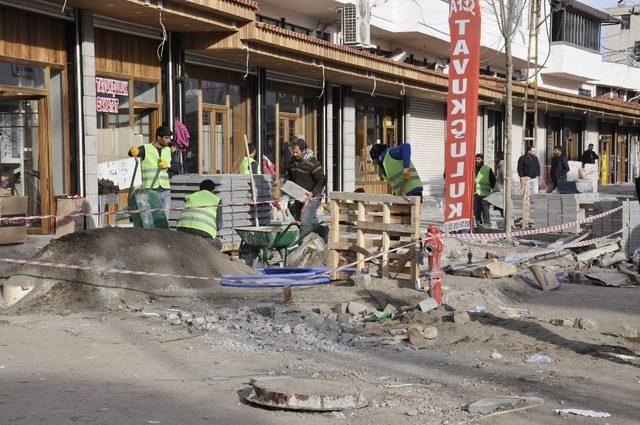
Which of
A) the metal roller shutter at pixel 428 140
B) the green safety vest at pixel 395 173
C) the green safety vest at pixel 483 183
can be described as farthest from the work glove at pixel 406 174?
the metal roller shutter at pixel 428 140

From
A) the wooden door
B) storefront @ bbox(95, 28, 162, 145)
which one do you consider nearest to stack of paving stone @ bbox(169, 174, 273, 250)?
storefront @ bbox(95, 28, 162, 145)

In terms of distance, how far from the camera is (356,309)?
9.71 metres

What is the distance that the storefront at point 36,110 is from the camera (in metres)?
15.1

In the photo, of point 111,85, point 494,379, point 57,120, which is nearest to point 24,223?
point 57,120

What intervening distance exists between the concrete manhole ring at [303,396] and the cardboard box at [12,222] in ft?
27.2

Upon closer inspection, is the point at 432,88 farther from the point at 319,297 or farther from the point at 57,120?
the point at 319,297

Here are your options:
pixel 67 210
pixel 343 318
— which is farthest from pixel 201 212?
pixel 343 318

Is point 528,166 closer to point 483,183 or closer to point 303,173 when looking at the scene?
point 483,183

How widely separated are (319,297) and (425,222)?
11.7 meters

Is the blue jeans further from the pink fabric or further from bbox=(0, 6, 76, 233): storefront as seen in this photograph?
the pink fabric

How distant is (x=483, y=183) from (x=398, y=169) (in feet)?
24.5

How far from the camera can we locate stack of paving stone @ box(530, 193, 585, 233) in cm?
1781

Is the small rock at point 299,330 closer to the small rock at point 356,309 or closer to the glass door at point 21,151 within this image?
the small rock at point 356,309

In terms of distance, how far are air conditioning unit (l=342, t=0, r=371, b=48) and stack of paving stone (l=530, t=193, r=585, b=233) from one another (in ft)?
31.1
